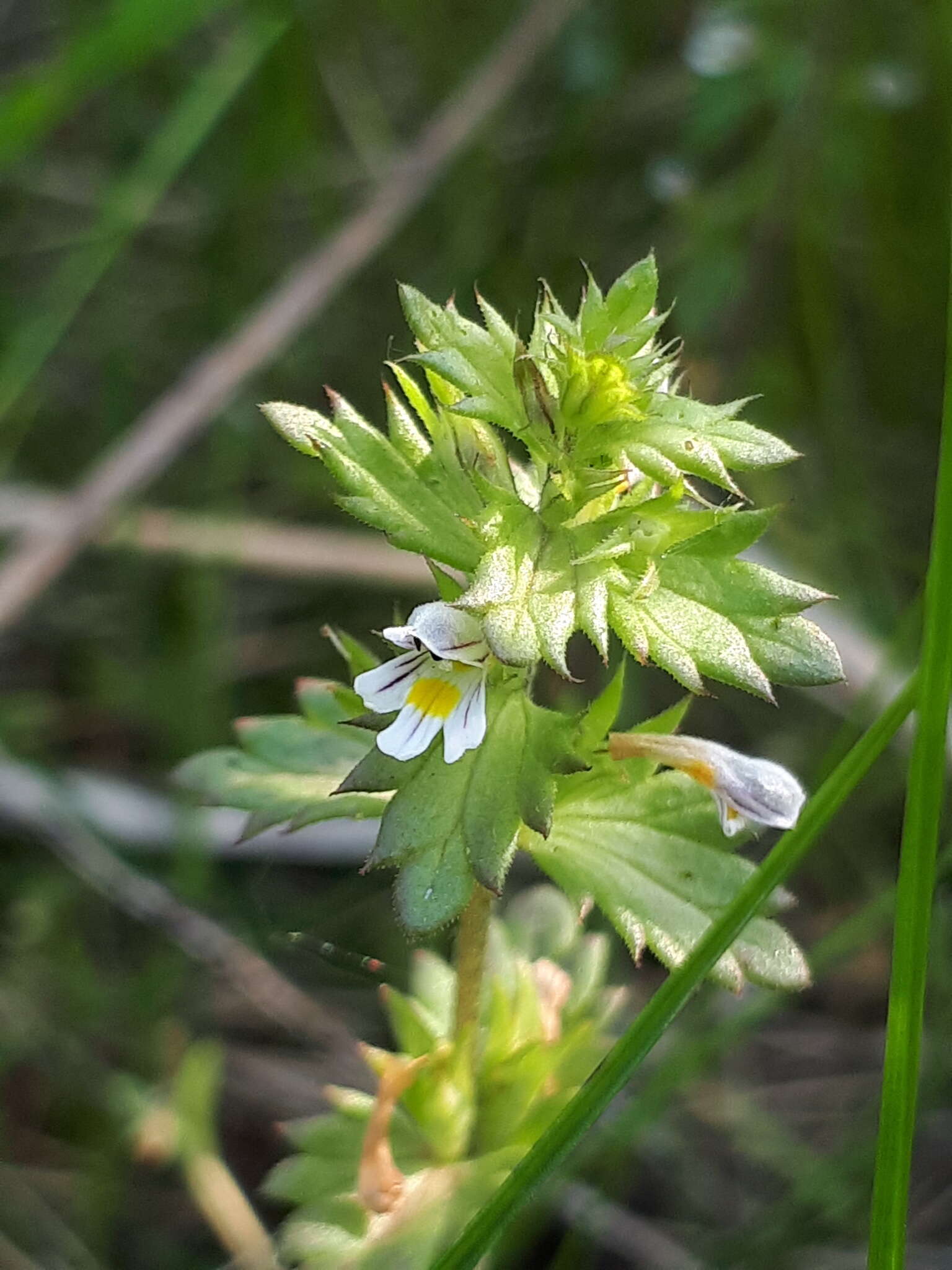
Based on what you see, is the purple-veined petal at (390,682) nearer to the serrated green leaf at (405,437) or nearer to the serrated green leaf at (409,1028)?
the serrated green leaf at (405,437)

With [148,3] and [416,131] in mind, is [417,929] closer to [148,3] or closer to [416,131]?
[148,3]

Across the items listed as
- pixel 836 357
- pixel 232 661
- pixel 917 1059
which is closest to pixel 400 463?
pixel 917 1059

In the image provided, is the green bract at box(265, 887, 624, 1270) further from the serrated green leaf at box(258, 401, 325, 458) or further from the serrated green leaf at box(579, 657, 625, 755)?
the serrated green leaf at box(258, 401, 325, 458)

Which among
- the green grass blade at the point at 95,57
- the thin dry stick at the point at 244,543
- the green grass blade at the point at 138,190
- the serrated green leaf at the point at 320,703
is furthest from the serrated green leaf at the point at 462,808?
the green grass blade at the point at 138,190

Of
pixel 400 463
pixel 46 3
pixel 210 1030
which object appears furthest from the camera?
pixel 46 3

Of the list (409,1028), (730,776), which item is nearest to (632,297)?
(730,776)

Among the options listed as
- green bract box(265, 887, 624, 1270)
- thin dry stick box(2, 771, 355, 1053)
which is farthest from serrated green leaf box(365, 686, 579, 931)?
thin dry stick box(2, 771, 355, 1053)

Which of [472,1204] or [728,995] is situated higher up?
[472,1204]
